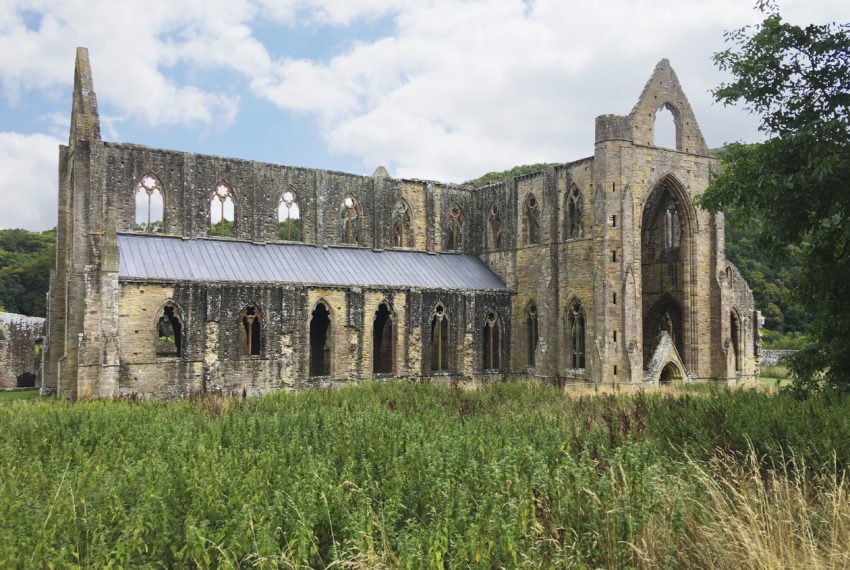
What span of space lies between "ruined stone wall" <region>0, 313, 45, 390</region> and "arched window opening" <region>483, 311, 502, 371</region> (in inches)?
799

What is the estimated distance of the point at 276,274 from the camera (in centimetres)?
2717

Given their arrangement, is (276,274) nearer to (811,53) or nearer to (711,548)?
(811,53)

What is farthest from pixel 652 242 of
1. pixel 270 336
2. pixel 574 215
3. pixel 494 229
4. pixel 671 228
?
pixel 270 336

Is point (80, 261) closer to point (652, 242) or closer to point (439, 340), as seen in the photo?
point (439, 340)

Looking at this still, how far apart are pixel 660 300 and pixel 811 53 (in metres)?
20.2

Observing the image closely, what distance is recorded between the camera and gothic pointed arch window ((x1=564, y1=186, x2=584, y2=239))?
28.4m

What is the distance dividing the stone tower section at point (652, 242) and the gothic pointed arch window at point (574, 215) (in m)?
1.52

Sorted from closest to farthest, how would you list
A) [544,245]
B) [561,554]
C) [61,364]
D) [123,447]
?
[561,554] → [123,447] → [61,364] → [544,245]

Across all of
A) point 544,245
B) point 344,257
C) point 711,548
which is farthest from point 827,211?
point 344,257

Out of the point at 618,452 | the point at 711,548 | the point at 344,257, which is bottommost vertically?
the point at 711,548

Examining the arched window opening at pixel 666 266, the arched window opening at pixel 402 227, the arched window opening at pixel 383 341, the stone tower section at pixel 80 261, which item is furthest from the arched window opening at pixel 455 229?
the stone tower section at pixel 80 261

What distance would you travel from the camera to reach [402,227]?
110ft

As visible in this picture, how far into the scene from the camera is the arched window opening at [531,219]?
31.1 m

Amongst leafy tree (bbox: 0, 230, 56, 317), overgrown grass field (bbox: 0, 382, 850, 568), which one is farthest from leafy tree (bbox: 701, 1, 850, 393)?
leafy tree (bbox: 0, 230, 56, 317)
